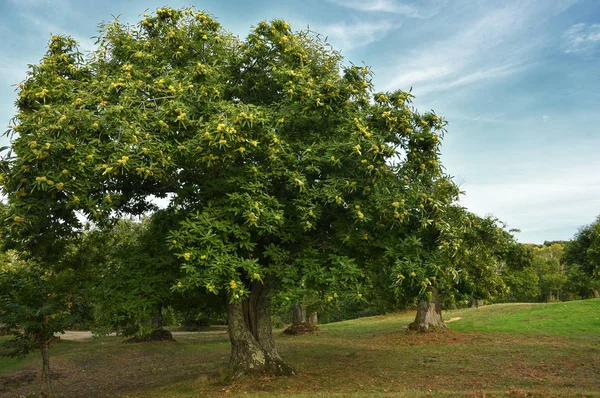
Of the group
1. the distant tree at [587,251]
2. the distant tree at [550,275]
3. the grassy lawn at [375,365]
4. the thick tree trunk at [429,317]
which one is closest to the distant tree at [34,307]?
the grassy lawn at [375,365]

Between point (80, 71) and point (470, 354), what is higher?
point (80, 71)

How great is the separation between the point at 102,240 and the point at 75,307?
86.5 inches

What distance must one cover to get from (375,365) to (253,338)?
5218 millimetres

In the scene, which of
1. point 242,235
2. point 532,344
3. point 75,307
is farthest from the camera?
point 532,344

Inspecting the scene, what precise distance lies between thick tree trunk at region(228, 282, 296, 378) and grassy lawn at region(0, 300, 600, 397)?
0.44 m

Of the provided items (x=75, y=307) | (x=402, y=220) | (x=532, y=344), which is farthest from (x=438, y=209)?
(x=532, y=344)

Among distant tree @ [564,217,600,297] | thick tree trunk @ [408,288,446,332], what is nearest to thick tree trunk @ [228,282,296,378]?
thick tree trunk @ [408,288,446,332]

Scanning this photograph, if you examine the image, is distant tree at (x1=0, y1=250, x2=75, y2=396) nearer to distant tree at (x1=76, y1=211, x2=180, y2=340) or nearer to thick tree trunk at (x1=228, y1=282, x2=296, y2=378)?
distant tree at (x1=76, y1=211, x2=180, y2=340)

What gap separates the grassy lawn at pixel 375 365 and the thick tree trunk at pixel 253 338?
440mm

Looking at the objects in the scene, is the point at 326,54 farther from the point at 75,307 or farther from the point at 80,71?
the point at 75,307

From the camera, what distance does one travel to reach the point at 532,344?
20.2 m

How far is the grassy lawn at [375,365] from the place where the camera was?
1211cm

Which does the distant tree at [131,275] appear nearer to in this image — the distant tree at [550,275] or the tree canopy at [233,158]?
the tree canopy at [233,158]

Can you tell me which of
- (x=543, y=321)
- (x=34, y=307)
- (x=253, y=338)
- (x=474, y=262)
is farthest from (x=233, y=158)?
(x=543, y=321)
